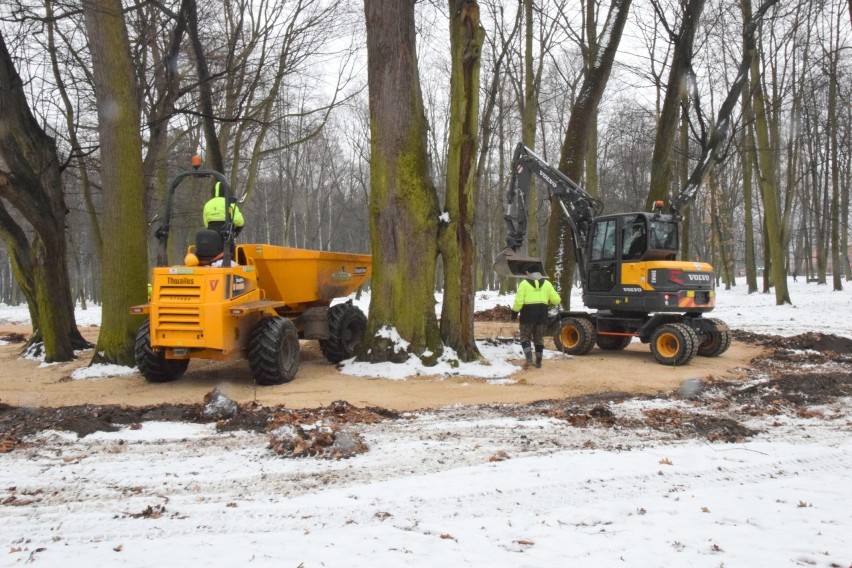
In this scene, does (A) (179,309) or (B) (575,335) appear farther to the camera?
(B) (575,335)

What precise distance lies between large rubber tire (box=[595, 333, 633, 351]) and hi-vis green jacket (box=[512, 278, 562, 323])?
2.72 metres

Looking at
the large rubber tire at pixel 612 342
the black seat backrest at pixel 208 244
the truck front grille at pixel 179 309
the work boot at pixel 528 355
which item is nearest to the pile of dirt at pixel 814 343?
the large rubber tire at pixel 612 342

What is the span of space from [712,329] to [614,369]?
2.46m

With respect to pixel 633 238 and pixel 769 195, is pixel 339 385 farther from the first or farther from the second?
pixel 769 195

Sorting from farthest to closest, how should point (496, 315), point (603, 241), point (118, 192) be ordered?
point (496, 315) → point (603, 241) → point (118, 192)

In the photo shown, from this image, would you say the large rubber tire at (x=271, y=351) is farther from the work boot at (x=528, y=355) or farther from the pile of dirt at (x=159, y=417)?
the work boot at (x=528, y=355)

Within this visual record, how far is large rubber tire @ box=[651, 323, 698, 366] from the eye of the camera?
10.1m

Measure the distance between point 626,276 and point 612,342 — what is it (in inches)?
71.7

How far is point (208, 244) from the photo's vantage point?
308 inches

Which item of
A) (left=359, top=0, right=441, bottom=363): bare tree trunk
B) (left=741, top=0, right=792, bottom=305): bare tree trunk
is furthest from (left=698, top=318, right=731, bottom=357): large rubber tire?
(left=741, top=0, right=792, bottom=305): bare tree trunk

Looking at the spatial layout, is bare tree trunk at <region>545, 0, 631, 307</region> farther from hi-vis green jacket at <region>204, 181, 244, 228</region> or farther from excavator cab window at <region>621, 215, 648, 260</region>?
hi-vis green jacket at <region>204, 181, 244, 228</region>

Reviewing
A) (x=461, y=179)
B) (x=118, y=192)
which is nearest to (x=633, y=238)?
(x=461, y=179)

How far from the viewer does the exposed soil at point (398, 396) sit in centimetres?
559

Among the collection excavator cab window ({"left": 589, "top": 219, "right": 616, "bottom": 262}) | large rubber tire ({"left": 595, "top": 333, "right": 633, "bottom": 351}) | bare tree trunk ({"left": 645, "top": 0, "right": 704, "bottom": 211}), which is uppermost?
bare tree trunk ({"left": 645, "top": 0, "right": 704, "bottom": 211})
